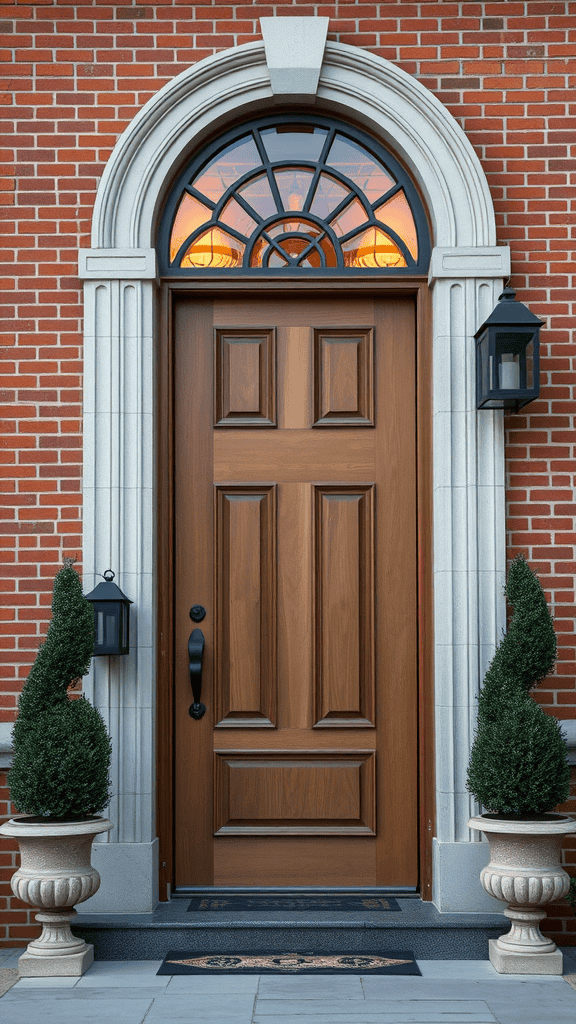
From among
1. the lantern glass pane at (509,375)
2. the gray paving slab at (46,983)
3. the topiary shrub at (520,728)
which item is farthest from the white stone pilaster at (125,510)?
the lantern glass pane at (509,375)

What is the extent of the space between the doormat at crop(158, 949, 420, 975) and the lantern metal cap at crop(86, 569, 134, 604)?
145cm

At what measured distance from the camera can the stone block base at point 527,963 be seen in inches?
156

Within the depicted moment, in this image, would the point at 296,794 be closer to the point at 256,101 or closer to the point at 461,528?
the point at 461,528

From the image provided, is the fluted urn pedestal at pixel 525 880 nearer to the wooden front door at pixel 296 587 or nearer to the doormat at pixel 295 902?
the doormat at pixel 295 902

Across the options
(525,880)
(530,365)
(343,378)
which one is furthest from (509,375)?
(525,880)

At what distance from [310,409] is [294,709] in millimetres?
1384

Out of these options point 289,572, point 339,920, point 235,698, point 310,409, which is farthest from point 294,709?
point 310,409

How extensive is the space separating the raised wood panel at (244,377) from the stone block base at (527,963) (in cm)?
245

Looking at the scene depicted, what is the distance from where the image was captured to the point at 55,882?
389cm

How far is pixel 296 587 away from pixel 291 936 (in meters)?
1.49

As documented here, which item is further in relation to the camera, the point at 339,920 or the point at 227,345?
the point at 227,345

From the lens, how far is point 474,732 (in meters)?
4.46

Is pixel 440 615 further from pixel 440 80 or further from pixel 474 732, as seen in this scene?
pixel 440 80

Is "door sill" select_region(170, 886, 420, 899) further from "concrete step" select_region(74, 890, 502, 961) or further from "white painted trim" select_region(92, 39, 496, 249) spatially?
"white painted trim" select_region(92, 39, 496, 249)
